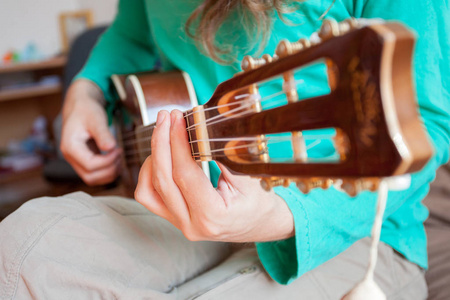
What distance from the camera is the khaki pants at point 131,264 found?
0.55 meters

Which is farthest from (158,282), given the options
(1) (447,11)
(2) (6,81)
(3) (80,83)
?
(2) (6,81)

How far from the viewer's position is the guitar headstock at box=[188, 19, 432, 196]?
269 millimetres

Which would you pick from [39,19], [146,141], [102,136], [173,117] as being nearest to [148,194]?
[173,117]

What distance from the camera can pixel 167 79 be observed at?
0.85 metres

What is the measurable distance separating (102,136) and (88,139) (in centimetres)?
6

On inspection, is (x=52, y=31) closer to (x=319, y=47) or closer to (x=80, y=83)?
(x=80, y=83)

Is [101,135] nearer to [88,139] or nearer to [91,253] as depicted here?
[88,139]

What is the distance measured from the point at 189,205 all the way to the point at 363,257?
1.16ft

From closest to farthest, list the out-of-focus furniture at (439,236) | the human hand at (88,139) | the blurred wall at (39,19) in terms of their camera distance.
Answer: the out-of-focus furniture at (439,236) < the human hand at (88,139) < the blurred wall at (39,19)

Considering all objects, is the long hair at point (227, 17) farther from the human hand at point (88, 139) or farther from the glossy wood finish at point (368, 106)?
the human hand at point (88, 139)

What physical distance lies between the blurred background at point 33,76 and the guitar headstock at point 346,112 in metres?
2.30

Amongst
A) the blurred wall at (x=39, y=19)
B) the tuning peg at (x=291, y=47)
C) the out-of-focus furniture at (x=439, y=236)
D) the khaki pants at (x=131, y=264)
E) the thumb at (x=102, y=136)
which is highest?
the blurred wall at (x=39, y=19)

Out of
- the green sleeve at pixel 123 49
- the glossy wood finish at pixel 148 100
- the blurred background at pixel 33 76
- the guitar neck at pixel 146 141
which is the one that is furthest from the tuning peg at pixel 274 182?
the blurred background at pixel 33 76

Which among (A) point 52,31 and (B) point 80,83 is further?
(A) point 52,31
